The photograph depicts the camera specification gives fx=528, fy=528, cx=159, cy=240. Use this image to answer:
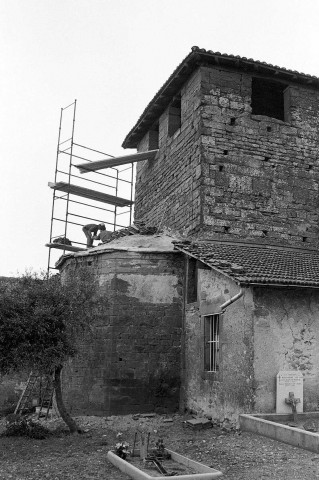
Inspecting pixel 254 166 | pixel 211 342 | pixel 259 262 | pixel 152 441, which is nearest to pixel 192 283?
pixel 211 342

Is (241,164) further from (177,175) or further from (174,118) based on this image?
(174,118)

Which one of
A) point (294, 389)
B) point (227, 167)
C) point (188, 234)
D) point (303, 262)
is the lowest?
point (294, 389)

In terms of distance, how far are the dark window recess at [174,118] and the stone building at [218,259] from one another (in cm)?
3

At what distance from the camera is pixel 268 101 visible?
1611 centimetres

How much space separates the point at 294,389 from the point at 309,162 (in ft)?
24.7

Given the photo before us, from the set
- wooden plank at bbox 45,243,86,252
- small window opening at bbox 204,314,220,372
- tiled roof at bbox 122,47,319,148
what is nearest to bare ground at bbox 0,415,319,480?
small window opening at bbox 204,314,220,372

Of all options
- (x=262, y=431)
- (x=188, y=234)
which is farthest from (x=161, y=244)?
(x=262, y=431)

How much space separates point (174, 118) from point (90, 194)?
14.4ft

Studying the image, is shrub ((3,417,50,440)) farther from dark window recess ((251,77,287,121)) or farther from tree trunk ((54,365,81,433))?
dark window recess ((251,77,287,121))

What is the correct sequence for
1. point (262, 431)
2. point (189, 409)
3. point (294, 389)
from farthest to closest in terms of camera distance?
point (189, 409) → point (294, 389) → point (262, 431)

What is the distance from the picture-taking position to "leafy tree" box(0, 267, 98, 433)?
9.78m

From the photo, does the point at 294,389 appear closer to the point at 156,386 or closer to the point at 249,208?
the point at 156,386

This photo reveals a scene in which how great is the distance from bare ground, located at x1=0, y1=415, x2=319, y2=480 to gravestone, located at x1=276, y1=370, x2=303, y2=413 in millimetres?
958

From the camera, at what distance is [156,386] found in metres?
11.9
